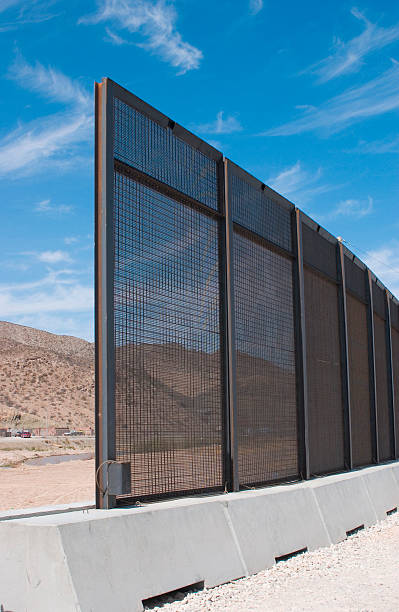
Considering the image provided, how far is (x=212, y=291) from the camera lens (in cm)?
897

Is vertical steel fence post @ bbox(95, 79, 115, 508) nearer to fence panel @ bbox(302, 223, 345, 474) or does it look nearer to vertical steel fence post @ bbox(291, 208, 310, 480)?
vertical steel fence post @ bbox(291, 208, 310, 480)

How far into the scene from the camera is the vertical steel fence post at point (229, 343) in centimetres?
879

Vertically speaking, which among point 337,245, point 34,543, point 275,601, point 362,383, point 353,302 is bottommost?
point 275,601

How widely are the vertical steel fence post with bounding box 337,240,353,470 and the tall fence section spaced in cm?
6

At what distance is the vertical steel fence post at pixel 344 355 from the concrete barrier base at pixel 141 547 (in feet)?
14.9

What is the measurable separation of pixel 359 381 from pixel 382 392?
2.70 meters

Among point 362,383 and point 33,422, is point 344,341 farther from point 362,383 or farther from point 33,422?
point 33,422

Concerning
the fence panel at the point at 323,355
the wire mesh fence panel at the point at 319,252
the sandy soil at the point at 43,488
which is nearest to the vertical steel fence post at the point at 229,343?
the fence panel at the point at 323,355

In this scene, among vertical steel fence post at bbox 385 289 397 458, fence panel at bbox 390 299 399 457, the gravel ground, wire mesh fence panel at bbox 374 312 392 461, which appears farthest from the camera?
fence panel at bbox 390 299 399 457

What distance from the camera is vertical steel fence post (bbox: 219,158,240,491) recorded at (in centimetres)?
879

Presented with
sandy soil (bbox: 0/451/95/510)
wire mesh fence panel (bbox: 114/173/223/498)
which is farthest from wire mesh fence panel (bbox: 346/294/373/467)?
sandy soil (bbox: 0/451/95/510)

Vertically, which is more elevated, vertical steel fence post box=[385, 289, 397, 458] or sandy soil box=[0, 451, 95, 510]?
vertical steel fence post box=[385, 289, 397, 458]

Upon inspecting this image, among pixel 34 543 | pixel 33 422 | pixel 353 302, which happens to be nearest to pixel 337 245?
pixel 353 302

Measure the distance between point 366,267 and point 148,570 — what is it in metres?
12.0
